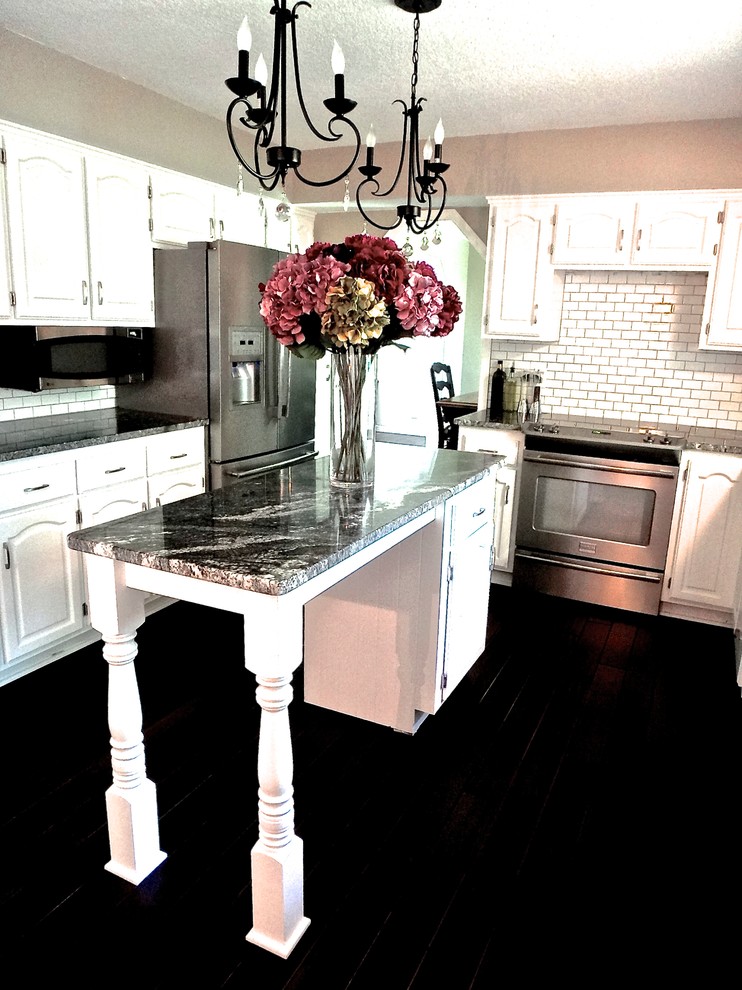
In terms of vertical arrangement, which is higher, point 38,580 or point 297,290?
point 297,290

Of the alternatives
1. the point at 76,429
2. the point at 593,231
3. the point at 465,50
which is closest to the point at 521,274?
the point at 593,231

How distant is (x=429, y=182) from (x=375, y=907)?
2.29 m

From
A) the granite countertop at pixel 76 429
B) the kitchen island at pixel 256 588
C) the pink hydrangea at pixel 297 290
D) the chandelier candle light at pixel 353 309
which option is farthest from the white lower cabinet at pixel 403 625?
the granite countertop at pixel 76 429

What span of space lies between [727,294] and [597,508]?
1.27 meters

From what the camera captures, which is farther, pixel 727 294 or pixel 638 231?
pixel 638 231

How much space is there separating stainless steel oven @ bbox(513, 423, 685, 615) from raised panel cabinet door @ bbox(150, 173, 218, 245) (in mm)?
2141

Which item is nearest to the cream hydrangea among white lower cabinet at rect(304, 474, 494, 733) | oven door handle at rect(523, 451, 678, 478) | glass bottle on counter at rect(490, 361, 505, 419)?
white lower cabinet at rect(304, 474, 494, 733)

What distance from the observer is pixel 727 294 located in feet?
11.9

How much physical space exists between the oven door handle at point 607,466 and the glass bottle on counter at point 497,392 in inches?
22.0

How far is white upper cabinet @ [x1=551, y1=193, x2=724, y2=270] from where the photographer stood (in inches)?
143

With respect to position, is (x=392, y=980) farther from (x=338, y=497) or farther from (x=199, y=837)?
(x=338, y=497)

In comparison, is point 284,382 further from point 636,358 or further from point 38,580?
point 636,358

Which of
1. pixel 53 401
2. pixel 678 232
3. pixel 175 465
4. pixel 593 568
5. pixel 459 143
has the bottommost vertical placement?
pixel 593 568

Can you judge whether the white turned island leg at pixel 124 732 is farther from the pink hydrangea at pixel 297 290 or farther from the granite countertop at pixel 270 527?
the pink hydrangea at pixel 297 290
